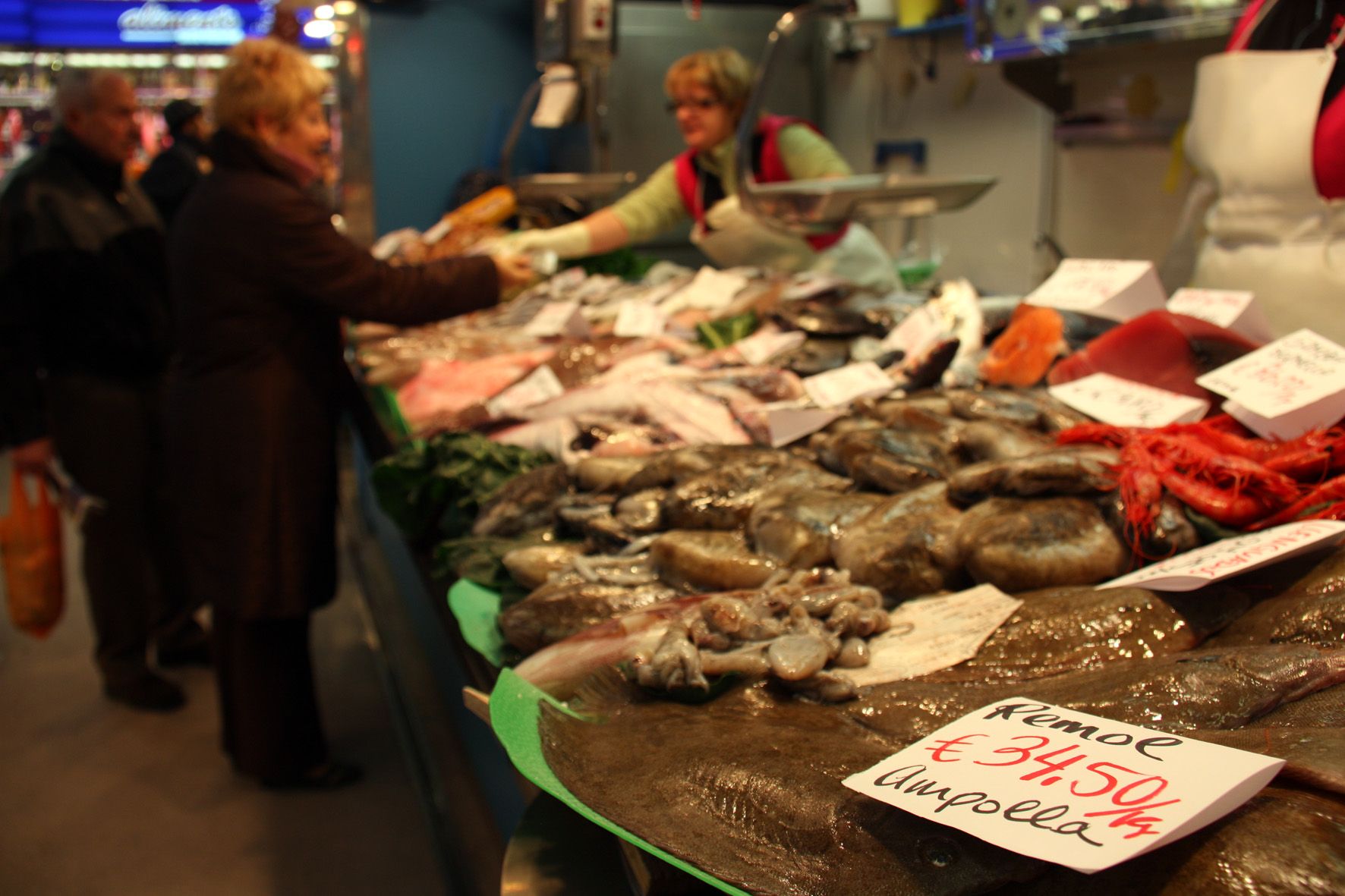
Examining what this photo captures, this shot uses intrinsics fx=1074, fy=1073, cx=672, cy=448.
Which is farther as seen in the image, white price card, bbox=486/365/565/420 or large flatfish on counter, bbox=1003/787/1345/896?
white price card, bbox=486/365/565/420

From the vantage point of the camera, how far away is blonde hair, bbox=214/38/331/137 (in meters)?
3.18

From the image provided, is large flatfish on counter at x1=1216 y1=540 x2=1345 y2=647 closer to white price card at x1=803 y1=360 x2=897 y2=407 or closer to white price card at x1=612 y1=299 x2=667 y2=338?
white price card at x1=803 y1=360 x2=897 y2=407

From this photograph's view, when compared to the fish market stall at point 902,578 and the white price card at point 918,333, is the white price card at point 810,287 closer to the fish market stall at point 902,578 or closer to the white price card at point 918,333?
the white price card at point 918,333

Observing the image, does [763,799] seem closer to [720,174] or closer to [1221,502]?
[1221,502]

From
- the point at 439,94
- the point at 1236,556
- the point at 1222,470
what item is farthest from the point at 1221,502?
the point at 439,94

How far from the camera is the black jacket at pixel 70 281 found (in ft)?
13.3

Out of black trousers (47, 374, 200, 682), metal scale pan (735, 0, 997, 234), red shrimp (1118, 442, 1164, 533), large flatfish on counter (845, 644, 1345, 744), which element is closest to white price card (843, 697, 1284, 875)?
large flatfish on counter (845, 644, 1345, 744)

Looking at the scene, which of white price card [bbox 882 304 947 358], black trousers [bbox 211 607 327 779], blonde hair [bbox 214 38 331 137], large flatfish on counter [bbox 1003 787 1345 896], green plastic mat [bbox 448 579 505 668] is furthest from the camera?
black trousers [bbox 211 607 327 779]

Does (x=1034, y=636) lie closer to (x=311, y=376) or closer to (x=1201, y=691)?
(x=1201, y=691)

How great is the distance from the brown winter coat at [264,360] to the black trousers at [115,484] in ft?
3.83

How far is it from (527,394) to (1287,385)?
→ 1710 mm

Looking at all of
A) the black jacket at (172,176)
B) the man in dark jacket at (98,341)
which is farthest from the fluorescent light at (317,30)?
the man in dark jacket at (98,341)

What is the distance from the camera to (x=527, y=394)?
277 centimetres

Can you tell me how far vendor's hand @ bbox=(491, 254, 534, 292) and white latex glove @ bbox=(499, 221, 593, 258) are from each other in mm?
948
